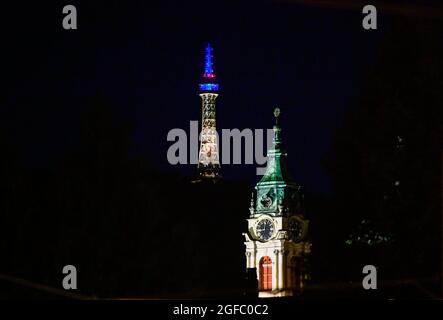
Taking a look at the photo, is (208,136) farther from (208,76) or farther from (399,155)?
(399,155)

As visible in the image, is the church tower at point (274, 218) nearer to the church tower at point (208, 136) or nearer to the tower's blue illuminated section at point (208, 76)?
the church tower at point (208, 136)

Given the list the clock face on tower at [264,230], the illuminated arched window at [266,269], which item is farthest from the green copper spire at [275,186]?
the illuminated arched window at [266,269]

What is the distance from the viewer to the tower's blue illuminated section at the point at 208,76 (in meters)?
64.5

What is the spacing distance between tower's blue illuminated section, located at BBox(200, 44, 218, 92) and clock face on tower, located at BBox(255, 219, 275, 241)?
7868 millimetres

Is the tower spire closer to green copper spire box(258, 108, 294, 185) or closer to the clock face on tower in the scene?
green copper spire box(258, 108, 294, 185)

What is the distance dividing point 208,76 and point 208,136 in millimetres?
12247

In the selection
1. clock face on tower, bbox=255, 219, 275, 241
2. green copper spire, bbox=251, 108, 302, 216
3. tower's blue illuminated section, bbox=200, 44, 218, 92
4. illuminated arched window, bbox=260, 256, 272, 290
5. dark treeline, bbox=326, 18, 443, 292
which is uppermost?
tower's blue illuminated section, bbox=200, 44, 218, 92

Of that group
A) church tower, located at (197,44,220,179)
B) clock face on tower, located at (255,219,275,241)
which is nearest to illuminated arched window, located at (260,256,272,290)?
clock face on tower, located at (255,219,275,241)

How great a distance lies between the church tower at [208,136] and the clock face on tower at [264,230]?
15.8 ft

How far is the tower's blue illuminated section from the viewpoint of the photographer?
64.5 meters

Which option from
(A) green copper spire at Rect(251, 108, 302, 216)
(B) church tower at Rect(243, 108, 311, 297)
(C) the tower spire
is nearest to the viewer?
(B) church tower at Rect(243, 108, 311, 297)

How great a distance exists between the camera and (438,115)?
687 inches
